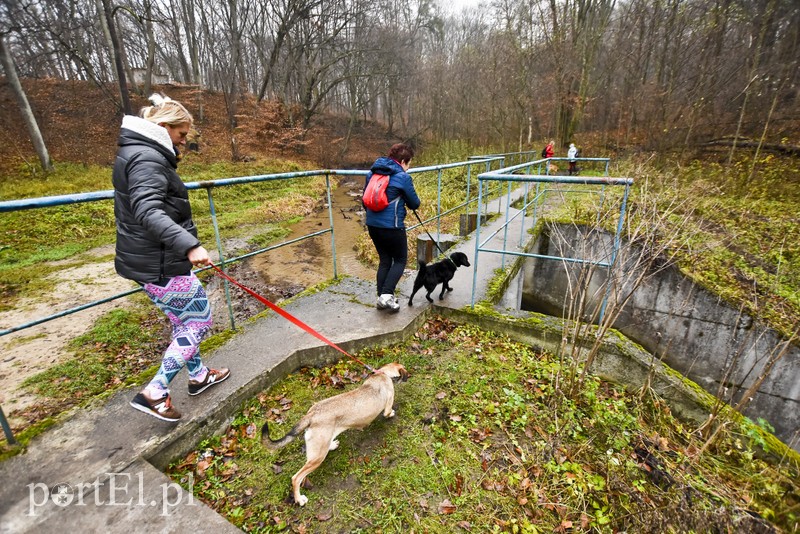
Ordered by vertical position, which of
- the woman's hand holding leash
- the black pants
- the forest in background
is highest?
the forest in background

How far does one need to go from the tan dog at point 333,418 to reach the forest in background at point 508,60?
1317 centimetres

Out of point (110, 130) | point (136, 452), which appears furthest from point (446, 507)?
point (110, 130)

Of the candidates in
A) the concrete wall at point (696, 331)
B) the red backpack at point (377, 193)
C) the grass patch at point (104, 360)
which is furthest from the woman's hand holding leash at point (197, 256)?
the concrete wall at point (696, 331)

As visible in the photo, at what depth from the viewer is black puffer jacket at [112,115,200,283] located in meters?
1.81

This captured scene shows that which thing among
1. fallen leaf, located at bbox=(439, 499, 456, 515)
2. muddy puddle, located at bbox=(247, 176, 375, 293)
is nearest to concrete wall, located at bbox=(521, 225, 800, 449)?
fallen leaf, located at bbox=(439, 499, 456, 515)

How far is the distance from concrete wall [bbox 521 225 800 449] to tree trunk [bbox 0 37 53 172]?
1695 cm

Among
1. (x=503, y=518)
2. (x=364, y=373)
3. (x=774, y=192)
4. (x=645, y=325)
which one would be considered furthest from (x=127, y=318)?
(x=774, y=192)

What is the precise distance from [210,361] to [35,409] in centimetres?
216

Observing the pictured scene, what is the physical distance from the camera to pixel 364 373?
3.17 meters

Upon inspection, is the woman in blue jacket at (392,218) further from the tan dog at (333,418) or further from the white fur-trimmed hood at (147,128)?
the white fur-trimmed hood at (147,128)

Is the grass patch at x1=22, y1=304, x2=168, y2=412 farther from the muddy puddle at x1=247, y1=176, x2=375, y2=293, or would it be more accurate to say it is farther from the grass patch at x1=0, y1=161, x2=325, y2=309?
the muddy puddle at x1=247, y1=176, x2=375, y2=293

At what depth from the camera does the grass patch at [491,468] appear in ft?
6.50

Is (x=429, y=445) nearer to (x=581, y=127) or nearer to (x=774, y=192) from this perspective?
(x=774, y=192)

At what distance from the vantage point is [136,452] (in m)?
2.00
